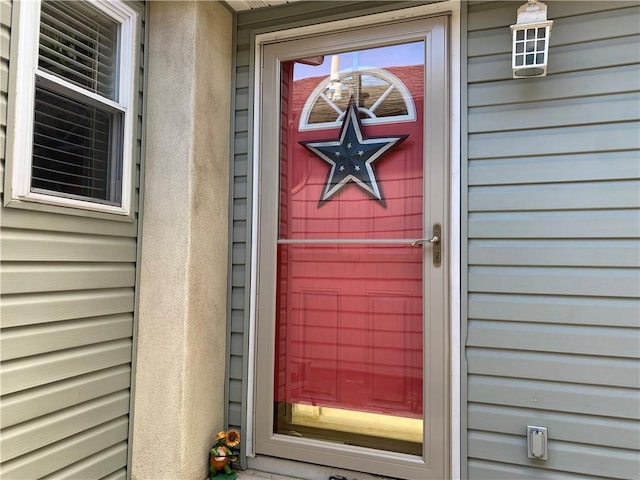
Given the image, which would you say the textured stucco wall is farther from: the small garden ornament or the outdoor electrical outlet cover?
the outdoor electrical outlet cover

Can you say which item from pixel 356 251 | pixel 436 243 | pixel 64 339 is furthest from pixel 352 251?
pixel 64 339

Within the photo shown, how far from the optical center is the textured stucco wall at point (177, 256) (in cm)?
207

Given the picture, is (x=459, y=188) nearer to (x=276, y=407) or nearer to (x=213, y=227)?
(x=213, y=227)

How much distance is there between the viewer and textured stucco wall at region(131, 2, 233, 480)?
6.79 ft

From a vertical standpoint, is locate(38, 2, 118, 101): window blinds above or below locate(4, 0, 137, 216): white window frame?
above

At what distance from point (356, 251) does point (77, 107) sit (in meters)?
1.40

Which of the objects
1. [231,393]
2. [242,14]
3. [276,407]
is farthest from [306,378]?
[242,14]

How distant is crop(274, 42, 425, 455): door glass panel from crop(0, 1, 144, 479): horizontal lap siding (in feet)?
2.50

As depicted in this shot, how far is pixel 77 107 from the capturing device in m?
1.87

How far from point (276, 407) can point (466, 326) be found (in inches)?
41.7

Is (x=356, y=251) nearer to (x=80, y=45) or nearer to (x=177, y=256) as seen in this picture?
(x=177, y=256)

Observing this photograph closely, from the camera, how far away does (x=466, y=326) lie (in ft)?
6.51

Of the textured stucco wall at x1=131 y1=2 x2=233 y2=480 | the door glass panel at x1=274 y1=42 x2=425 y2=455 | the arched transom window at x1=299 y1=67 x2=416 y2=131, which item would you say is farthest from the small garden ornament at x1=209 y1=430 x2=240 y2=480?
the arched transom window at x1=299 y1=67 x2=416 y2=131

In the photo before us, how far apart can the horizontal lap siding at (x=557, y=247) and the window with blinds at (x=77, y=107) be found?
5.45 feet
